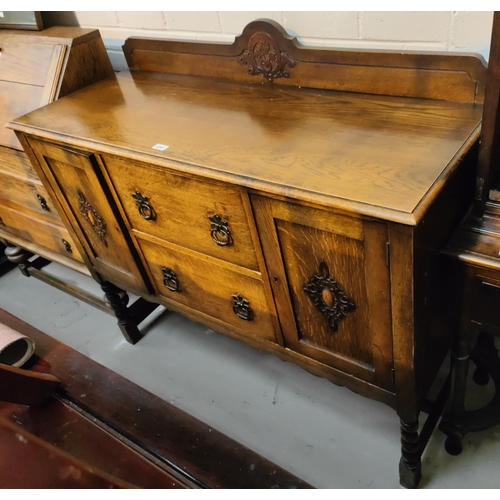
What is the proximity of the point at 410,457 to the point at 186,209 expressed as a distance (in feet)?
2.90

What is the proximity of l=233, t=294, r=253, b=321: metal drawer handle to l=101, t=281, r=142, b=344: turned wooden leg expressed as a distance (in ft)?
2.27

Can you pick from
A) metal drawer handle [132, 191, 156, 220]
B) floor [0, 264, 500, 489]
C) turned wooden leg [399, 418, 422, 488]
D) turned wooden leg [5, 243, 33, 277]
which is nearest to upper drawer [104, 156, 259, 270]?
metal drawer handle [132, 191, 156, 220]

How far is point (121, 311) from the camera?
1.97 meters

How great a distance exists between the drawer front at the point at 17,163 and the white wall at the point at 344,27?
21.4 inches

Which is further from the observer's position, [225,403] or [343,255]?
[225,403]

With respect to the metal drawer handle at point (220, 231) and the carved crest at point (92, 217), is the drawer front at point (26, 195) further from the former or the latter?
the metal drawer handle at point (220, 231)

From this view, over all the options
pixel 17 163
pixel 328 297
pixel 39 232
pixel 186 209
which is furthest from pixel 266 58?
pixel 39 232

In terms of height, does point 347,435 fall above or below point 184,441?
below

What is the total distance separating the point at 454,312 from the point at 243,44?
0.92 metres

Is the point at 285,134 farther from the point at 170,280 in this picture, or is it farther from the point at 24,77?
the point at 24,77

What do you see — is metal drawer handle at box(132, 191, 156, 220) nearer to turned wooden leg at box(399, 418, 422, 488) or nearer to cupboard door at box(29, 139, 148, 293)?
cupboard door at box(29, 139, 148, 293)

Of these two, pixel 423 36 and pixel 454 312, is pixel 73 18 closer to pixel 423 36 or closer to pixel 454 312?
pixel 423 36

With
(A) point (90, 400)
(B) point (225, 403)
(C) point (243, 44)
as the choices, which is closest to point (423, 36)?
(C) point (243, 44)

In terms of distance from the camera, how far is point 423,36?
3.91 feet
